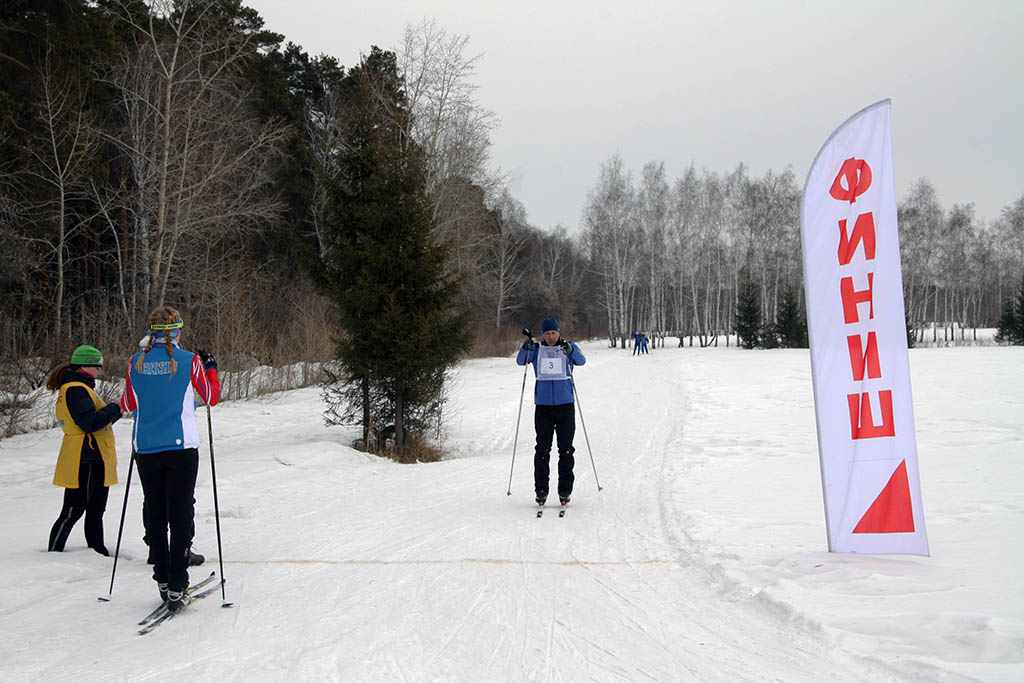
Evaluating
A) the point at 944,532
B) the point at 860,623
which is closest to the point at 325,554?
the point at 860,623

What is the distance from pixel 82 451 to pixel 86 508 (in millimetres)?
550

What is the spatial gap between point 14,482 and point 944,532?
1199 centimetres

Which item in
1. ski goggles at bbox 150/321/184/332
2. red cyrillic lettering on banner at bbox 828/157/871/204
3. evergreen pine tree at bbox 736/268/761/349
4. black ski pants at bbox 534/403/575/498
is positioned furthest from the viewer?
evergreen pine tree at bbox 736/268/761/349

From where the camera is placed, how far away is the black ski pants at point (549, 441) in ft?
25.8

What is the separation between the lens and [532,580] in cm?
547

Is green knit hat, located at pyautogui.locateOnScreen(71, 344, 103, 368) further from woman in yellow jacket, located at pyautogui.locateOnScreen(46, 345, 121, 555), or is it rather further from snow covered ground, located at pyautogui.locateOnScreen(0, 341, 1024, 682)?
snow covered ground, located at pyautogui.locateOnScreen(0, 341, 1024, 682)

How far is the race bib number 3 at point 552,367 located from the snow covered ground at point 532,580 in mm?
1607

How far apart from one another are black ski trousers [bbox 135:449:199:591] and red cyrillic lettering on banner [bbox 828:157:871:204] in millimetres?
5436

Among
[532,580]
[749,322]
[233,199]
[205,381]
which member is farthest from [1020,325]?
[205,381]

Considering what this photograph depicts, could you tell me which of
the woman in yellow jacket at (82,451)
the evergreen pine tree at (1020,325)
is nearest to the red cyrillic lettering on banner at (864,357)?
the woman in yellow jacket at (82,451)

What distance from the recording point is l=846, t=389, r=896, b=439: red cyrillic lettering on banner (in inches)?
208

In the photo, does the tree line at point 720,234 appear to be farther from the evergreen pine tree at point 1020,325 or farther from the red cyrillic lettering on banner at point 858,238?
the red cyrillic lettering on banner at point 858,238

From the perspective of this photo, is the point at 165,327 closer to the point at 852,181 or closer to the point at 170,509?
the point at 170,509

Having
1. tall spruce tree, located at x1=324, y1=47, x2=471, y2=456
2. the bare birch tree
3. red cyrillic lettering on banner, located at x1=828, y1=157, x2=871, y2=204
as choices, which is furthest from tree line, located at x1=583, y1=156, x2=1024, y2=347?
red cyrillic lettering on banner, located at x1=828, y1=157, x2=871, y2=204
